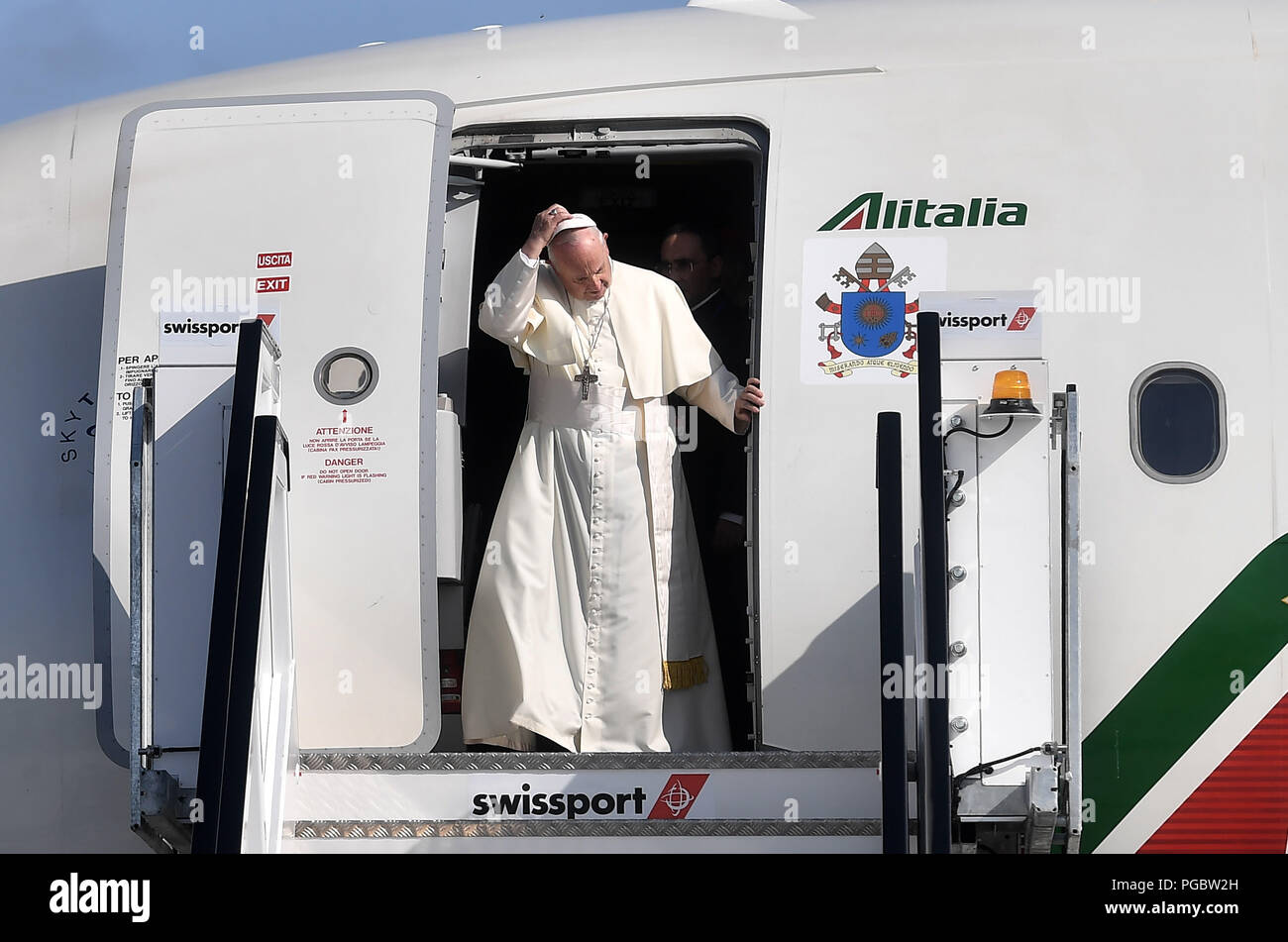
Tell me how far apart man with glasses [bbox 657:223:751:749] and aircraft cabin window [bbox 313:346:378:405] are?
185cm

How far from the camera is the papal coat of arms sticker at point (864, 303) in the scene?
581 cm

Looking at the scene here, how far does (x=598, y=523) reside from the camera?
615 cm

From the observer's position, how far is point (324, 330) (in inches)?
229

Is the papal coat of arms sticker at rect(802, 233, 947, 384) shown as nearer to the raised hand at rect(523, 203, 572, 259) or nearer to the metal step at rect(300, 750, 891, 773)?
the raised hand at rect(523, 203, 572, 259)

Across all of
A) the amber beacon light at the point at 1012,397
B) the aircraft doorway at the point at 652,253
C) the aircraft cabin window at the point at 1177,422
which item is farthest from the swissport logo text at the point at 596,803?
Result: the aircraft cabin window at the point at 1177,422

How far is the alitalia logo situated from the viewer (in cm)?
593

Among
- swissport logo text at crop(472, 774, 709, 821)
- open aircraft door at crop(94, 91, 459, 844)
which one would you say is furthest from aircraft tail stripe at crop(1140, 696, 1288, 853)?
open aircraft door at crop(94, 91, 459, 844)

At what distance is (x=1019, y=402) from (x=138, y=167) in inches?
134

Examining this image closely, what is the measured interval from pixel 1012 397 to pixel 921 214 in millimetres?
1440

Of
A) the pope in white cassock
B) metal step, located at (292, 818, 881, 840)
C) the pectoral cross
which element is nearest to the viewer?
metal step, located at (292, 818, 881, 840)

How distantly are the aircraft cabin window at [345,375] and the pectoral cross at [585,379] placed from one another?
2.86ft

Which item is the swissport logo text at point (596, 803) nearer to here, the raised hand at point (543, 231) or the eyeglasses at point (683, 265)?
the raised hand at point (543, 231)

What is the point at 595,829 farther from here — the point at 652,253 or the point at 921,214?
the point at 652,253
